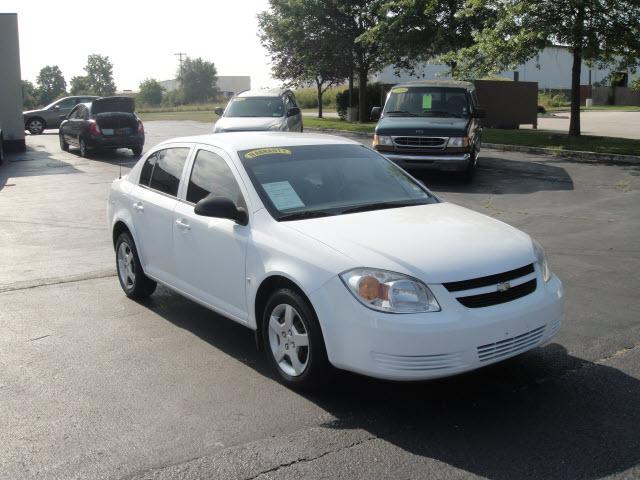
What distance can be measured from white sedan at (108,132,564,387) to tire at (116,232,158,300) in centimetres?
31

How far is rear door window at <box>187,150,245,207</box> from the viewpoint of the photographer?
5.49m

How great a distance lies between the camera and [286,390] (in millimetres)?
4812

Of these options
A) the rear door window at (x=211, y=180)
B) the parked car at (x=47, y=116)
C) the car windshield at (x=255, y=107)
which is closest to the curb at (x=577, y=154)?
the car windshield at (x=255, y=107)

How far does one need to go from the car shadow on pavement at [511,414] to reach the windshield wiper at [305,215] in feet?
3.54

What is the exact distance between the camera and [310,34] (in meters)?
34.2

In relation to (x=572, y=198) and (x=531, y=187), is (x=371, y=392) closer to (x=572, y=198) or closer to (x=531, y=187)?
(x=572, y=198)

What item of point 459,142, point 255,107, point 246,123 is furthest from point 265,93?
point 459,142

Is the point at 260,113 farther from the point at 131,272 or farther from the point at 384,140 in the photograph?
the point at 131,272

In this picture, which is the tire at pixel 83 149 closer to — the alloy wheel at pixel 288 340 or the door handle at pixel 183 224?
the door handle at pixel 183 224

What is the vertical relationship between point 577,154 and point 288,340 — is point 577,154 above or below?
above

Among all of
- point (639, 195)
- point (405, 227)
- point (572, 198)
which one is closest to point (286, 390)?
point (405, 227)

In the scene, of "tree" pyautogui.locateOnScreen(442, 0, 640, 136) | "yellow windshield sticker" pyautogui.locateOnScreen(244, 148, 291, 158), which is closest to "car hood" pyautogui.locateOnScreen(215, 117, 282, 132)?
"tree" pyautogui.locateOnScreen(442, 0, 640, 136)

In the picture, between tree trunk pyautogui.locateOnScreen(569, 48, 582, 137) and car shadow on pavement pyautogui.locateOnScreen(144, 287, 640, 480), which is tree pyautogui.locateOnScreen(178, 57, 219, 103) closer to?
tree trunk pyautogui.locateOnScreen(569, 48, 582, 137)

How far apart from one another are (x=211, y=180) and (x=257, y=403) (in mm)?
1936
